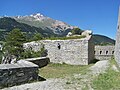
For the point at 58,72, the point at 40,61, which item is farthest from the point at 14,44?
the point at 58,72

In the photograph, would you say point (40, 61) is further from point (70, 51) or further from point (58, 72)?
point (70, 51)

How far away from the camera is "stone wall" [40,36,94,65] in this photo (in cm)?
1844

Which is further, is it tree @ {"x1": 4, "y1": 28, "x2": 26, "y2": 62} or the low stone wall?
tree @ {"x1": 4, "y1": 28, "x2": 26, "y2": 62}

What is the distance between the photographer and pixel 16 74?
348 inches

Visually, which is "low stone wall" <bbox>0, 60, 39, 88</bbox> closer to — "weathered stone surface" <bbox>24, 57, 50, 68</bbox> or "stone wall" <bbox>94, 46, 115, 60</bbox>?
"weathered stone surface" <bbox>24, 57, 50, 68</bbox>

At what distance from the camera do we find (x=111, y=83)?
29.2 ft

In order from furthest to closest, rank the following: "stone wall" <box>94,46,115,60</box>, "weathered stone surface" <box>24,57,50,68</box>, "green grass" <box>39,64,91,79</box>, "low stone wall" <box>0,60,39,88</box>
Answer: "stone wall" <box>94,46,115,60</box>
"weathered stone surface" <box>24,57,50,68</box>
"green grass" <box>39,64,91,79</box>
"low stone wall" <box>0,60,39,88</box>

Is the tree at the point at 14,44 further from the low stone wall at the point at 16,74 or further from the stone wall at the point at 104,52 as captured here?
the stone wall at the point at 104,52

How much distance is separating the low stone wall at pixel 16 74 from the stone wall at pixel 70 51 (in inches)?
366

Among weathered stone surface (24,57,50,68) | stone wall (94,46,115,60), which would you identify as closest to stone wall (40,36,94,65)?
weathered stone surface (24,57,50,68)

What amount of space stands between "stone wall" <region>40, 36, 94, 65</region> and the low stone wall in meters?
9.29

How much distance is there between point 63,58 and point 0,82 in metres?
11.4

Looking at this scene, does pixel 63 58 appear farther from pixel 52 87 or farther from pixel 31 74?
pixel 52 87

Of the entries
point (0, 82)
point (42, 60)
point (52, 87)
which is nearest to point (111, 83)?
point (52, 87)
